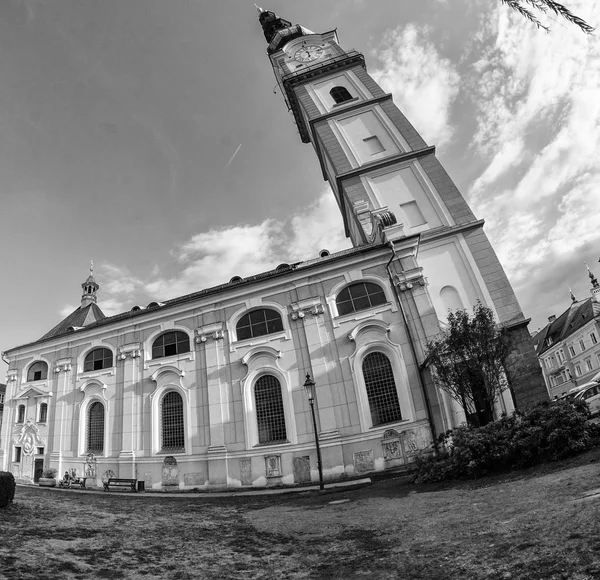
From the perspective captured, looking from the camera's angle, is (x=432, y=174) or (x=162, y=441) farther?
(x=432, y=174)

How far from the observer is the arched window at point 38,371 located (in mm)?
30250

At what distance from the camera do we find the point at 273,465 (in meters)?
21.7

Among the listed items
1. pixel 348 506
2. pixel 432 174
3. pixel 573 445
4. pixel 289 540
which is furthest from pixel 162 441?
pixel 432 174

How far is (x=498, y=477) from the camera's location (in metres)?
11.2

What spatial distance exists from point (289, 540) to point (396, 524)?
84.0 inches

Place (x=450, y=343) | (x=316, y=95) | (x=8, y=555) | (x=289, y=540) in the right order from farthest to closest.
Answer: (x=316, y=95), (x=450, y=343), (x=289, y=540), (x=8, y=555)

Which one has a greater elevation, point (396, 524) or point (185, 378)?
point (185, 378)

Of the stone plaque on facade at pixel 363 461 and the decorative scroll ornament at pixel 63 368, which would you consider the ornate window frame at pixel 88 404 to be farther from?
the stone plaque on facade at pixel 363 461

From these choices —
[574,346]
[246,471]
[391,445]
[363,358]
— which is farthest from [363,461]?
[574,346]

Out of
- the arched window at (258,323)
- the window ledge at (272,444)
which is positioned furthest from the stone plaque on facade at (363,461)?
the arched window at (258,323)

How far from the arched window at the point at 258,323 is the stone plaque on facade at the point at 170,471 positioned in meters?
8.32

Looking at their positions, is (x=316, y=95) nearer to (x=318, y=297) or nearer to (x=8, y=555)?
(x=318, y=297)

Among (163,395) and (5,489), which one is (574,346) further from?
(5,489)

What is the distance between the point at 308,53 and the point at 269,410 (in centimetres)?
4221
